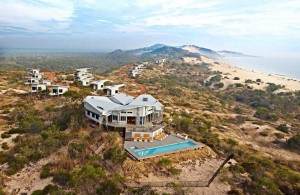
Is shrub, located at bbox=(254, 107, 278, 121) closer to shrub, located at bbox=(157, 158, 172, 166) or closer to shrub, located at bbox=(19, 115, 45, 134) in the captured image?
shrub, located at bbox=(157, 158, 172, 166)

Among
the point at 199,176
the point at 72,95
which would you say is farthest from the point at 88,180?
the point at 72,95

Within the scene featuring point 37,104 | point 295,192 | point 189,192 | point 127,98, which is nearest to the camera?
point 189,192

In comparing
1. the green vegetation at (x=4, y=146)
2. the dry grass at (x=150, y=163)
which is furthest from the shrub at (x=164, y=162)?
the green vegetation at (x=4, y=146)

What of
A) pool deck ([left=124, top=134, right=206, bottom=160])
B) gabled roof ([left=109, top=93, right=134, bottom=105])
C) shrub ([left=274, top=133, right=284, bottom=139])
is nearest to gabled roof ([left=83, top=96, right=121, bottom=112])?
gabled roof ([left=109, top=93, right=134, bottom=105])

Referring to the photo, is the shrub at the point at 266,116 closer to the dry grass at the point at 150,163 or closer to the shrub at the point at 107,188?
the dry grass at the point at 150,163

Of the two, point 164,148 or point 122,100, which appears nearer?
point 164,148

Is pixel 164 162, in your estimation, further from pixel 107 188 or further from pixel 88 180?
pixel 88 180

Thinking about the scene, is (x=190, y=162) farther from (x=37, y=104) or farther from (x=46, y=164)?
(x=37, y=104)

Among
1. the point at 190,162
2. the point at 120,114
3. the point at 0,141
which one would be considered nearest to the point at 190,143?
the point at 190,162
